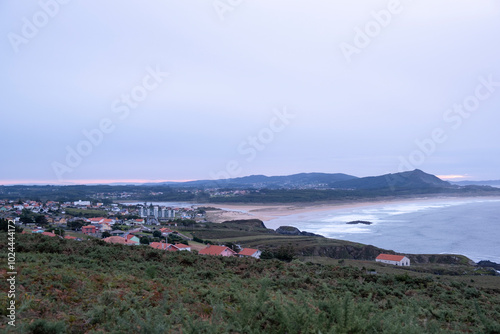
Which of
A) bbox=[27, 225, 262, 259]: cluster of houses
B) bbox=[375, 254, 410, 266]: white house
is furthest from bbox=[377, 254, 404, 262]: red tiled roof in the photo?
bbox=[27, 225, 262, 259]: cluster of houses

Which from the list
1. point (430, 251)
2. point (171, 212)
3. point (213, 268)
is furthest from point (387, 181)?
point (213, 268)

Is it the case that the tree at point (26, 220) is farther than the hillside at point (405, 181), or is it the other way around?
the hillside at point (405, 181)

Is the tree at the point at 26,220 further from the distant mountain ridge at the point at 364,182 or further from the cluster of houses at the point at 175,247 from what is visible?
the distant mountain ridge at the point at 364,182

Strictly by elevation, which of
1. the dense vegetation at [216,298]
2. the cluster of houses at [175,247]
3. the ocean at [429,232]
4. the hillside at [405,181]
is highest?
the hillside at [405,181]

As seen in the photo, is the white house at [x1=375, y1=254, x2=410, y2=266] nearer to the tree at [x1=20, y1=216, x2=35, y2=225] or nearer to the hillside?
the tree at [x1=20, y1=216, x2=35, y2=225]

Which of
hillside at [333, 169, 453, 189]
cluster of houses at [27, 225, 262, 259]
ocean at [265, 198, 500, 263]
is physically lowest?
ocean at [265, 198, 500, 263]

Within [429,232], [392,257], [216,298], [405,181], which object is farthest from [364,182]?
[216,298]

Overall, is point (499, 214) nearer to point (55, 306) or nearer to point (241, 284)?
point (241, 284)

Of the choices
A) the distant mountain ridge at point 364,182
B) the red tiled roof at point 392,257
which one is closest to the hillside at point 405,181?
the distant mountain ridge at point 364,182

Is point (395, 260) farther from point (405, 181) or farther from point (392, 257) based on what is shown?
point (405, 181)
